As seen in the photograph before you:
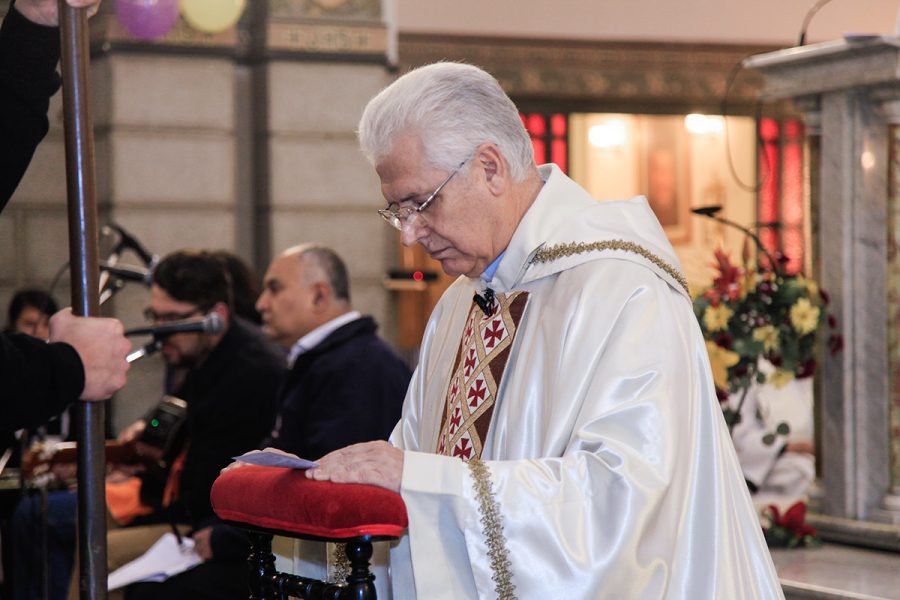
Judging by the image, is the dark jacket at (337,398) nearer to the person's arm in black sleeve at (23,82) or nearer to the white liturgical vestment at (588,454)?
the white liturgical vestment at (588,454)

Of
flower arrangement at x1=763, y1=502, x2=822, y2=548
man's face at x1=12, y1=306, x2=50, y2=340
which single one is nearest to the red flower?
flower arrangement at x1=763, y1=502, x2=822, y2=548

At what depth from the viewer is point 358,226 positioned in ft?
27.1

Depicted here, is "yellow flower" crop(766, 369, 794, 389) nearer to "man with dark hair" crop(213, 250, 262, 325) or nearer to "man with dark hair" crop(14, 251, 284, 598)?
"man with dark hair" crop(14, 251, 284, 598)

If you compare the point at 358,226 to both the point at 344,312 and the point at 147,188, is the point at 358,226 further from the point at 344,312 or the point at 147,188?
the point at 344,312

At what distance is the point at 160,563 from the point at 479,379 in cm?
220

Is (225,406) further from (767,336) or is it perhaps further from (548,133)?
(548,133)

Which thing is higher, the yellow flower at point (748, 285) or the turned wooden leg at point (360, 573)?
the yellow flower at point (748, 285)

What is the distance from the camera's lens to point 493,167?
93.4 inches

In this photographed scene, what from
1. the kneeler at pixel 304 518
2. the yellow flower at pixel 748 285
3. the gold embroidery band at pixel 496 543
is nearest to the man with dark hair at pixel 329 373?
the yellow flower at pixel 748 285

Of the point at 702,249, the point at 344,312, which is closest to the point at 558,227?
the point at 344,312

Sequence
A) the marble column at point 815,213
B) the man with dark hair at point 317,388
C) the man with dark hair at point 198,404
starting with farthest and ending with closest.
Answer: the man with dark hair at point 198,404, the marble column at point 815,213, the man with dark hair at point 317,388

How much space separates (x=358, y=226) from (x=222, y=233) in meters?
0.86

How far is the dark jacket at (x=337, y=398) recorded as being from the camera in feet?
13.9

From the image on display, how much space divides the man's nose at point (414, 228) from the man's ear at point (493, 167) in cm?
15
